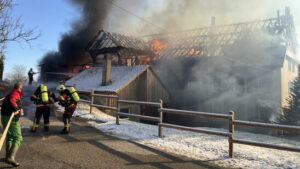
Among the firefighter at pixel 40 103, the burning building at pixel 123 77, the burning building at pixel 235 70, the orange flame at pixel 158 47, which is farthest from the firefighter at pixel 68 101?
the orange flame at pixel 158 47

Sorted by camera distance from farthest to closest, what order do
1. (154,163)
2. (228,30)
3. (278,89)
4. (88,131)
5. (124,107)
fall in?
(228,30) → (278,89) → (124,107) → (88,131) → (154,163)

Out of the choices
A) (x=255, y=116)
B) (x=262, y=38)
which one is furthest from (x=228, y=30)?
(x=255, y=116)

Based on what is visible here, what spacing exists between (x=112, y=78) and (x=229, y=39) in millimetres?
13240

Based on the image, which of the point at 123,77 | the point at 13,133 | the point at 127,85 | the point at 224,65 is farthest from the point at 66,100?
the point at 224,65

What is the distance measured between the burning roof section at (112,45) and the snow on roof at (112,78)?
232 cm

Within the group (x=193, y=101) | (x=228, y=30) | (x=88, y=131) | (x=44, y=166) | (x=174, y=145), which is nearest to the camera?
(x=44, y=166)

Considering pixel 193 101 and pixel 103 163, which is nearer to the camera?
pixel 103 163

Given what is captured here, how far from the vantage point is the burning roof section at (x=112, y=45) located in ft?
59.5

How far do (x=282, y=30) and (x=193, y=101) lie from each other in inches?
437

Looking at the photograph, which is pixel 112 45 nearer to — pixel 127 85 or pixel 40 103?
pixel 127 85

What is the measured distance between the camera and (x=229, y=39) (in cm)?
2112

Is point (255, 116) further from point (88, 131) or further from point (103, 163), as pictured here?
point (103, 163)

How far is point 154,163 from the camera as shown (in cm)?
418

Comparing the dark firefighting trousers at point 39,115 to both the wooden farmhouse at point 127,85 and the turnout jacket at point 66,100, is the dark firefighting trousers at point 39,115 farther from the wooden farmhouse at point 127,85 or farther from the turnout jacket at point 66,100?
the wooden farmhouse at point 127,85
